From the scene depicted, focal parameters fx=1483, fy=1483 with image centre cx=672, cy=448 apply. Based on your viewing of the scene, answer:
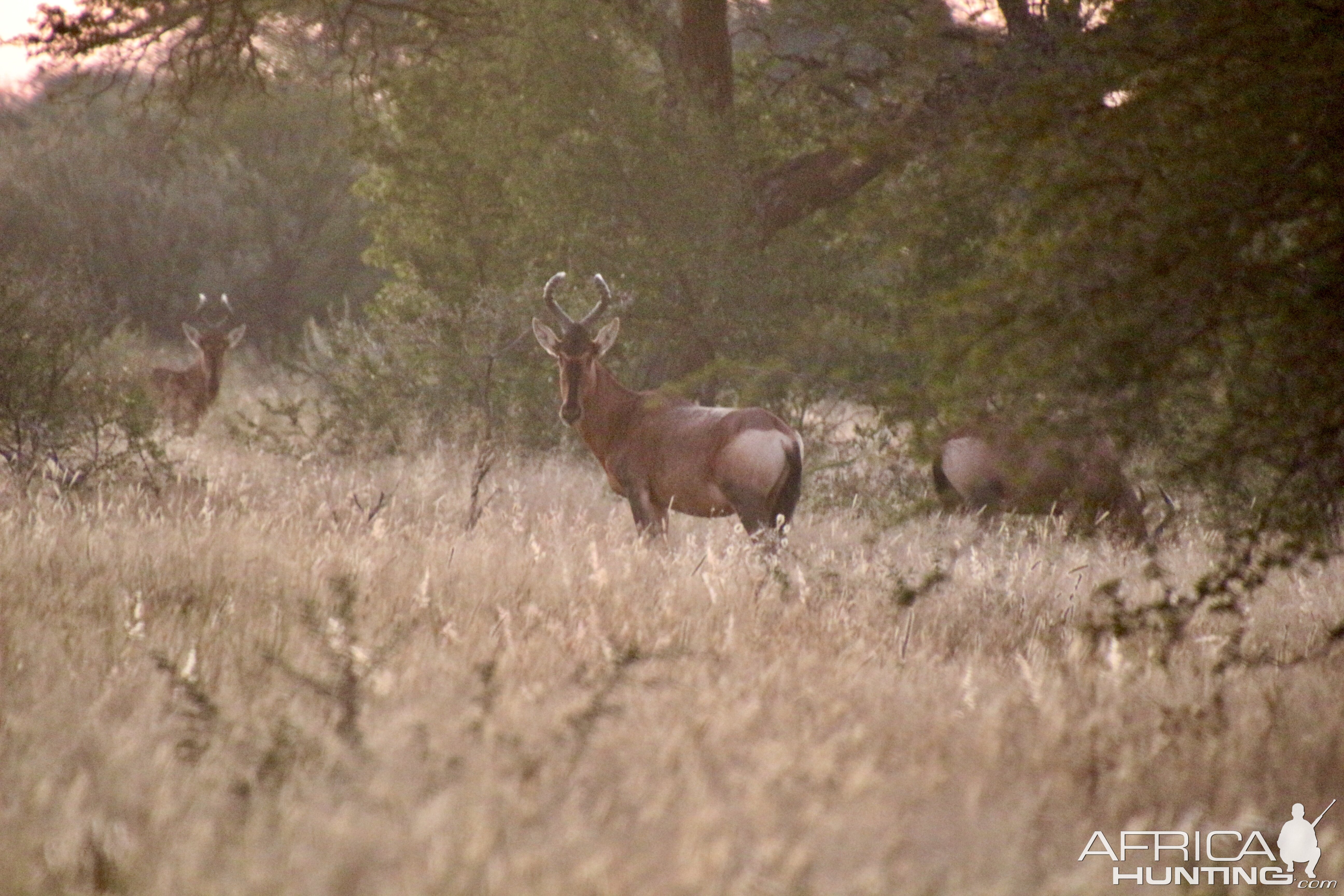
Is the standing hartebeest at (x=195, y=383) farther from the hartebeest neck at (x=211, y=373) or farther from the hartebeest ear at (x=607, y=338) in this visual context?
the hartebeest ear at (x=607, y=338)

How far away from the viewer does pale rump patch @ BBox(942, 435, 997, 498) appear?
34.0 feet

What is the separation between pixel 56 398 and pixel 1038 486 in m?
6.64

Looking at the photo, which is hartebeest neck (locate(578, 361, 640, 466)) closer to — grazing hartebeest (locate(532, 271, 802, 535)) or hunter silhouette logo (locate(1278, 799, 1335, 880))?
grazing hartebeest (locate(532, 271, 802, 535))

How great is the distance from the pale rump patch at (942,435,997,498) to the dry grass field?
2.51 meters

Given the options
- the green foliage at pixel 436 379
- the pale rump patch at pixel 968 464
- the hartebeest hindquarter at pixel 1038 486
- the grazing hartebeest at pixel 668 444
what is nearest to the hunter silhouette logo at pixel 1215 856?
the hartebeest hindquarter at pixel 1038 486

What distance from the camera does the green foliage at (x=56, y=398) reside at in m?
9.74

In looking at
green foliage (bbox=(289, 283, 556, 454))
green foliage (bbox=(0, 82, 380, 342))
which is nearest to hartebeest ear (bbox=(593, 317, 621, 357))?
green foliage (bbox=(289, 283, 556, 454))

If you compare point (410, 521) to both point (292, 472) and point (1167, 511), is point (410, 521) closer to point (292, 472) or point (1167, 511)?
point (292, 472)

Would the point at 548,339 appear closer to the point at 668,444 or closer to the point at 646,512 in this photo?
the point at 668,444

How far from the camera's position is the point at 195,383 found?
16484 millimetres

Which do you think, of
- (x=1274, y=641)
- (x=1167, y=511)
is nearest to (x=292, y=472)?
(x=1167, y=511)

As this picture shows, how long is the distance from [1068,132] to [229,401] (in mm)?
15669

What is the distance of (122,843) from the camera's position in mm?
2756

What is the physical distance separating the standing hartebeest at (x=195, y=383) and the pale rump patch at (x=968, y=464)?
8287 millimetres
